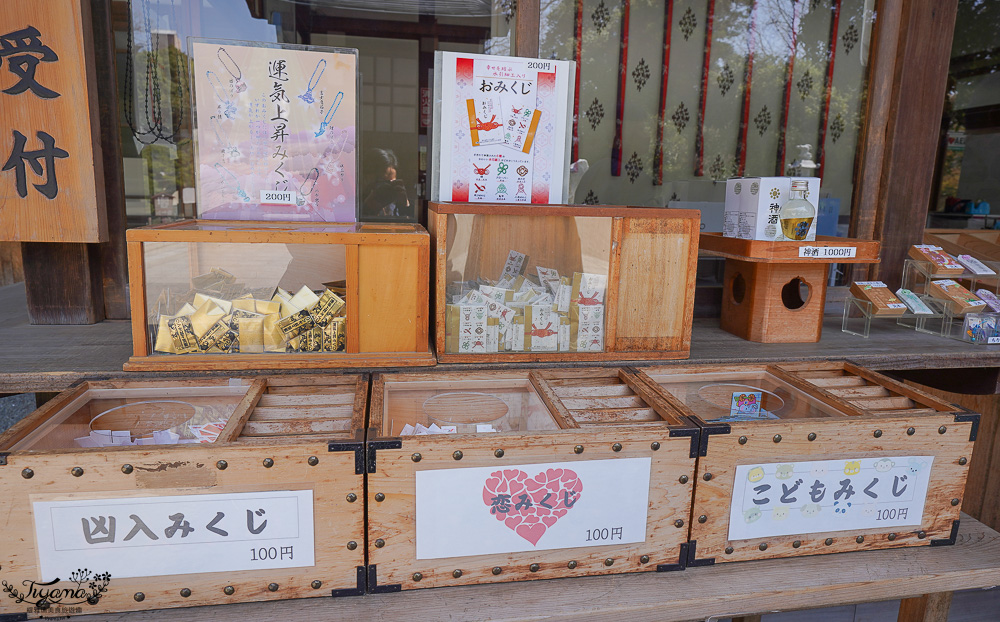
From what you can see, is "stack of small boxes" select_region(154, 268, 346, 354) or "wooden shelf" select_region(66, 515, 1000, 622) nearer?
"wooden shelf" select_region(66, 515, 1000, 622)

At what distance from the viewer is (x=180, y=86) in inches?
99.1

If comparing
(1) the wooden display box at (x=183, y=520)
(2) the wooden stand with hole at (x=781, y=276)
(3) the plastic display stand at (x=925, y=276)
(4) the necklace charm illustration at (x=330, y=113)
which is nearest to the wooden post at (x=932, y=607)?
(2) the wooden stand with hole at (x=781, y=276)

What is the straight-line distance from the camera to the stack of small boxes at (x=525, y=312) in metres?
1.82

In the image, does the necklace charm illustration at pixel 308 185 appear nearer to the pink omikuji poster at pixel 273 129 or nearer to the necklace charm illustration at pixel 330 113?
the pink omikuji poster at pixel 273 129

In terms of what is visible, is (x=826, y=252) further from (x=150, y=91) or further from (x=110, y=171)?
(x=150, y=91)

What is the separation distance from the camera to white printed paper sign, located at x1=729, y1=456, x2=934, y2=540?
1.39 metres

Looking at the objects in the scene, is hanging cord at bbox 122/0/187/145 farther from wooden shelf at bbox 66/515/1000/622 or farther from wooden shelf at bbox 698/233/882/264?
wooden shelf at bbox 698/233/882/264

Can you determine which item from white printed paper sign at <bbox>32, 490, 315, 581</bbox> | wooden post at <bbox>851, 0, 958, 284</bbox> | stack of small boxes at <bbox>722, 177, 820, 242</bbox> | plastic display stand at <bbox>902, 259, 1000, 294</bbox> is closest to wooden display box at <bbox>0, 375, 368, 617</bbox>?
white printed paper sign at <bbox>32, 490, 315, 581</bbox>

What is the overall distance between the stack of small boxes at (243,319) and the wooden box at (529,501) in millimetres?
440

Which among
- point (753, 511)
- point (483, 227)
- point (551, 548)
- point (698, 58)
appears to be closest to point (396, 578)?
point (551, 548)

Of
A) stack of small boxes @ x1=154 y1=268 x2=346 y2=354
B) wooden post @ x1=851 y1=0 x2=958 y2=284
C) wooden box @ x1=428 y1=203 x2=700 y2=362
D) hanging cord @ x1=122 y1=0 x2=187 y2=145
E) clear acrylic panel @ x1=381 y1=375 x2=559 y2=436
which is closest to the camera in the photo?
clear acrylic panel @ x1=381 y1=375 x2=559 y2=436

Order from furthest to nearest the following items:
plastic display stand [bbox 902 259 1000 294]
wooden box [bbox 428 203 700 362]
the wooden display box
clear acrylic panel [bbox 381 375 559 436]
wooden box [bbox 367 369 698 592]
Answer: plastic display stand [bbox 902 259 1000 294] < wooden box [bbox 428 203 700 362] < clear acrylic panel [bbox 381 375 559 436] < wooden box [bbox 367 369 698 592] < the wooden display box

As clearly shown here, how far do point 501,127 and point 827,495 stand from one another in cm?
134

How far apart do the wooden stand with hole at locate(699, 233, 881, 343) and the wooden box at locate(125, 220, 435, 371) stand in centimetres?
116
